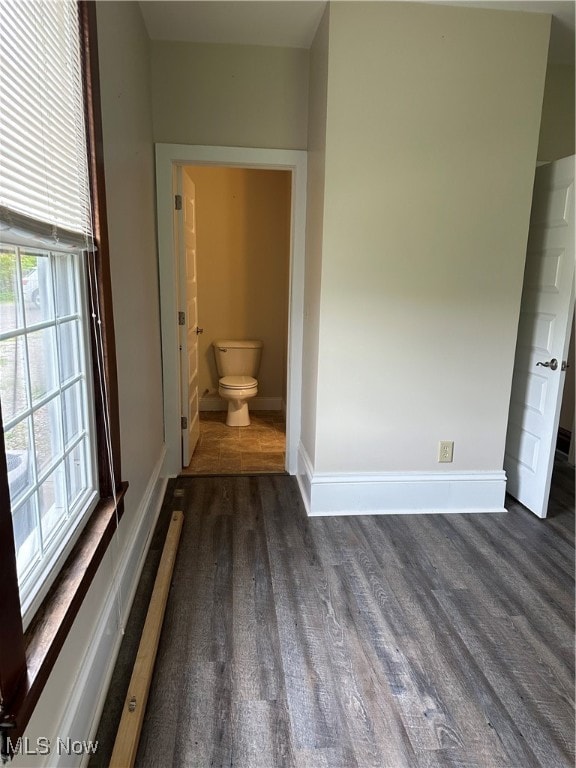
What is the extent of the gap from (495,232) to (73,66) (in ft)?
6.91

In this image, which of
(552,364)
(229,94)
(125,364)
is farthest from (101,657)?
(229,94)

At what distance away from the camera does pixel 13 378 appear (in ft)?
3.82

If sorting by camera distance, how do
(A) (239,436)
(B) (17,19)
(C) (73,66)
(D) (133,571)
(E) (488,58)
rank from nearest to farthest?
(B) (17,19) < (C) (73,66) < (D) (133,571) < (E) (488,58) < (A) (239,436)

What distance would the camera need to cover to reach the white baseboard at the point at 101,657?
1.29m

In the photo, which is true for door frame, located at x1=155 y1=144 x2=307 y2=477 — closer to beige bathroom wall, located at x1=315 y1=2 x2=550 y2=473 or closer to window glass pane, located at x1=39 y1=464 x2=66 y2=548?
beige bathroom wall, located at x1=315 y1=2 x2=550 y2=473

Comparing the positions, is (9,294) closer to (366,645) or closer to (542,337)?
(366,645)

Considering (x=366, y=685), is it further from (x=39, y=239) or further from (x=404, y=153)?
(x=404, y=153)

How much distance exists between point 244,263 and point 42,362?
3624 millimetres

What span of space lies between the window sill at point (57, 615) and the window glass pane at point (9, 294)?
2.24 feet

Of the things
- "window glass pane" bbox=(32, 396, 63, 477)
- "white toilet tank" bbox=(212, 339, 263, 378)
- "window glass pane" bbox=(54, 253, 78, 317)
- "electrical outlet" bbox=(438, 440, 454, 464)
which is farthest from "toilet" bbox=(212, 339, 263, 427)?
"window glass pane" bbox=(32, 396, 63, 477)

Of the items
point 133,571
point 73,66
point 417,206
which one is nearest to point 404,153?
point 417,206

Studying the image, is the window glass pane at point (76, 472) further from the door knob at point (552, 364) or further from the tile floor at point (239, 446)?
the door knob at point (552, 364)

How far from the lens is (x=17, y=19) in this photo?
3.47 ft

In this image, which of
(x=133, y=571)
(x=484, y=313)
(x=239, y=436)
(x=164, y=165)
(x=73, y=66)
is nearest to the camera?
(x=73, y=66)
